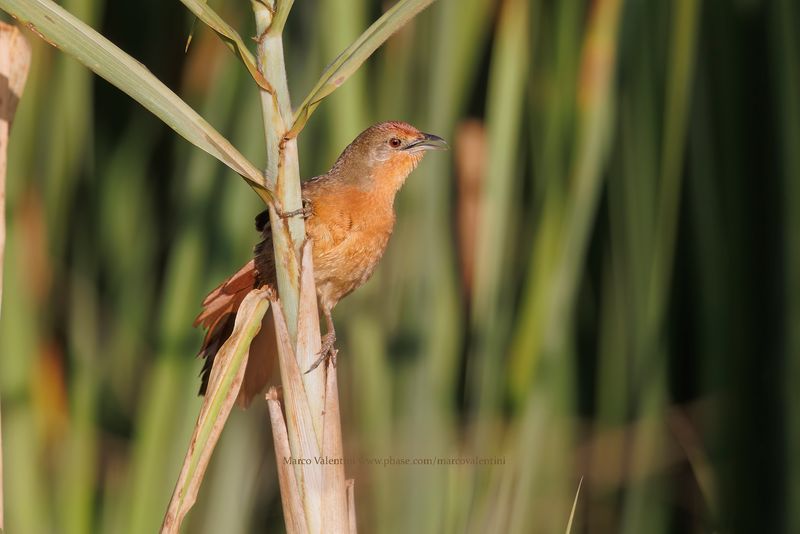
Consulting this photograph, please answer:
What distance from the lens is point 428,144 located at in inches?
92.0

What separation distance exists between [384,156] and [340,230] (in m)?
0.30

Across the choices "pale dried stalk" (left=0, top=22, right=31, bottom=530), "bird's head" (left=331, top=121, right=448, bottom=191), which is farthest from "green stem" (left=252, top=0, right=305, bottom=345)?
"bird's head" (left=331, top=121, right=448, bottom=191)

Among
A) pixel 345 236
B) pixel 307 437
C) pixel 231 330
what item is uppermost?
pixel 345 236

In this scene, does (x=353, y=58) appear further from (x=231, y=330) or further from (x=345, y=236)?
(x=345, y=236)

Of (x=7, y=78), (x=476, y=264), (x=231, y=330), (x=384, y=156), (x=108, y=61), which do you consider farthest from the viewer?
(x=384, y=156)

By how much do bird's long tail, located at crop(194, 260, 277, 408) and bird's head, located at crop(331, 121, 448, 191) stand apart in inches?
17.2

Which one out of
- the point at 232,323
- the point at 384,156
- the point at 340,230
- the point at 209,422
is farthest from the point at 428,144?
the point at 209,422

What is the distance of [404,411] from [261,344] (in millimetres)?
379

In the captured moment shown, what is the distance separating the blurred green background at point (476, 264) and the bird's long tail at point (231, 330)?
10 centimetres

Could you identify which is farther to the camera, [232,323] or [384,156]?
[384,156]

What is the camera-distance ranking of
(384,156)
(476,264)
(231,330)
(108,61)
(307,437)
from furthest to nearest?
(384,156), (476,264), (231,330), (307,437), (108,61)

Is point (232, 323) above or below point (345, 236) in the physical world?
below

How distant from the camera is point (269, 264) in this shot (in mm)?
2170

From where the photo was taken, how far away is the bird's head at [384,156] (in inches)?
94.0
